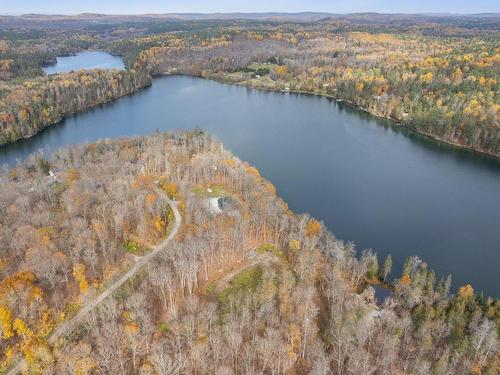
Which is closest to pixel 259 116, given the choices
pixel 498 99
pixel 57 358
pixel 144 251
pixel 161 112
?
pixel 161 112

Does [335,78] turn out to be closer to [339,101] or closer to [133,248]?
[339,101]

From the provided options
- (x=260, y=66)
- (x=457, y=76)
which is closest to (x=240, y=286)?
(x=457, y=76)

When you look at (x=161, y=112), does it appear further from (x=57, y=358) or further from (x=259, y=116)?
(x=57, y=358)

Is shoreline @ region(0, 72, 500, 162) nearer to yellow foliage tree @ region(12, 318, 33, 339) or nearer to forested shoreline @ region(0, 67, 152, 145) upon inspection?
forested shoreline @ region(0, 67, 152, 145)

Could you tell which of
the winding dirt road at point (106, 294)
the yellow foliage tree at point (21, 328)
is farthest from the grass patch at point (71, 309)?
the yellow foliage tree at point (21, 328)

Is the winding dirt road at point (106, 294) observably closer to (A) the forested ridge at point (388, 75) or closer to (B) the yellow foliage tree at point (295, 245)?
(B) the yellow foliage tree at point (295, 245)

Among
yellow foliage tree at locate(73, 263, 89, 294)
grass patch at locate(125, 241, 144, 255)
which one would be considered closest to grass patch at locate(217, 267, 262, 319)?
grass patch at locate(125, 241, 144, 255)
